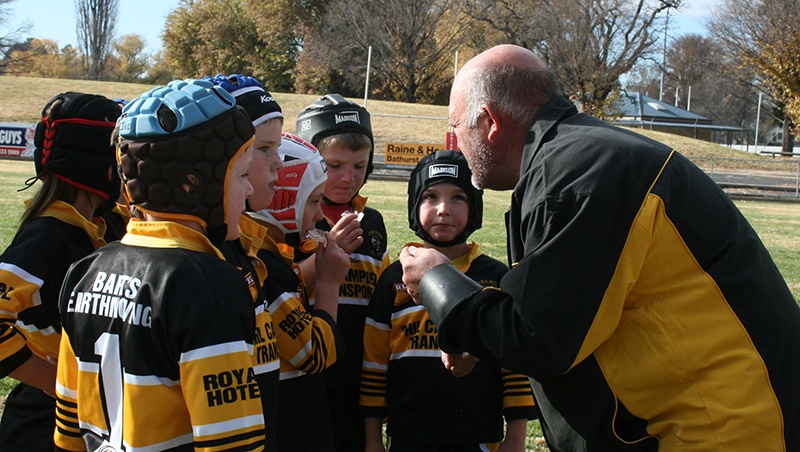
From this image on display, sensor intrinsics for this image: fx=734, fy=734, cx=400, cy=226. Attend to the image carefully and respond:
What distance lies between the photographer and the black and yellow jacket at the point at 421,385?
3.31 meters

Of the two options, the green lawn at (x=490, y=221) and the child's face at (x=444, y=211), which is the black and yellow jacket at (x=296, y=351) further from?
the green lawn at (x=490, y=221)

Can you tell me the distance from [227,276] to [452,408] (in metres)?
1.61

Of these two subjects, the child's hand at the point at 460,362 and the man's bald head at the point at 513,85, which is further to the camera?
the child's hand at the point at 460,362

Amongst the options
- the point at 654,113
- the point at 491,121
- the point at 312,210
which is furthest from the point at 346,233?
the point at 654,113

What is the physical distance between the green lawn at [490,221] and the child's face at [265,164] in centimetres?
287

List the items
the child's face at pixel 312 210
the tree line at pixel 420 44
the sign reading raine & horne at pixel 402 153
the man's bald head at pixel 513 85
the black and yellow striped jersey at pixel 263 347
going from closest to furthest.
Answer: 1. the black and yellow striped jersey at pixel 263 347
2. the man's bald head at pixel 513 85
3. the child's face at pixel 312 210
4. the sign reading raine & horne at pixel 402 153
5. the tree line at pixel 420 44

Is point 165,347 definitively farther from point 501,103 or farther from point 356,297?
point 356,297

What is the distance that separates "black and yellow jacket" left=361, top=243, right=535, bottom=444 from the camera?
3.31 meters

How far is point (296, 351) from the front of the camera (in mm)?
2682

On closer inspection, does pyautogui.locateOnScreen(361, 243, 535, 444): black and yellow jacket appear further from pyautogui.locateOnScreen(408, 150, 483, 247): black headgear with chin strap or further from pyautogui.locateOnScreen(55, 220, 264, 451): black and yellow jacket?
pyautogui.locateOnScreen(55, 220, 264, 451): black and yellow jacket

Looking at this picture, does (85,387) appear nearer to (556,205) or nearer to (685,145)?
(556,205)

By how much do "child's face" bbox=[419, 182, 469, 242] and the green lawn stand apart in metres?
1.98

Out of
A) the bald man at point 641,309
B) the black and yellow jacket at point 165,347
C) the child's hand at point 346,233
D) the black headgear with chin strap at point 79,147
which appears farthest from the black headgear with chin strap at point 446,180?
the black and yellow jacket at point 165,347

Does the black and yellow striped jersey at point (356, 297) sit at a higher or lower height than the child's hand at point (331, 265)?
lower
